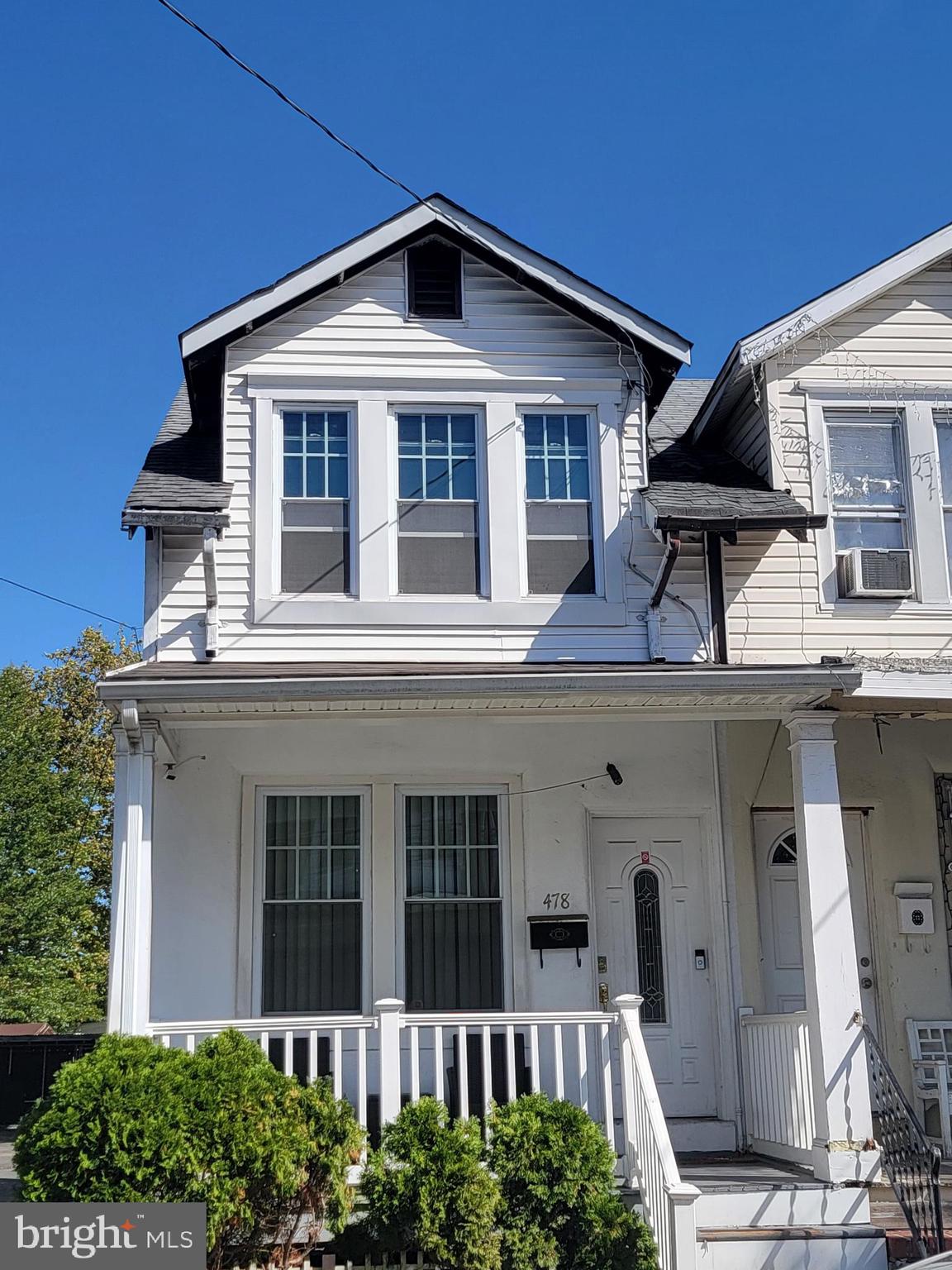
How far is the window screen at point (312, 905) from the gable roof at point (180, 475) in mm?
2288

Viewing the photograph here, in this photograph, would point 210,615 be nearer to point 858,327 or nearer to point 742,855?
point 742,855

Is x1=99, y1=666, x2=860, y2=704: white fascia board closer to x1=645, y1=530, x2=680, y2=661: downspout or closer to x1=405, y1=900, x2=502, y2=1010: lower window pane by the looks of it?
x1=645, y1=530, x2=680, y2=661: downspout

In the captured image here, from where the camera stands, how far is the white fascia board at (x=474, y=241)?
977 centimetres

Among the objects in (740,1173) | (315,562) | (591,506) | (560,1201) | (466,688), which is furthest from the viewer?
(591,506)

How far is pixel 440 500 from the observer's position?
9.88m

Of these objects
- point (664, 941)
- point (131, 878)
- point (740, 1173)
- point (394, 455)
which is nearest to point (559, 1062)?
point (740, 1173)

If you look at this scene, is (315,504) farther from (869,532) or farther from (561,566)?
(869,532)

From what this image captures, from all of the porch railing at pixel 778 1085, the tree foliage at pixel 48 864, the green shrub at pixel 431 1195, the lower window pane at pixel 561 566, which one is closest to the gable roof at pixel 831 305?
the lower window pane at pixel 561 566

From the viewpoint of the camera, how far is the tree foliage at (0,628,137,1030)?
23.4 metres

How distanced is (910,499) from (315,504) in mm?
4486

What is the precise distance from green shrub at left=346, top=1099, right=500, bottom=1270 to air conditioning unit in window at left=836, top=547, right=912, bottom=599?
15.8ft

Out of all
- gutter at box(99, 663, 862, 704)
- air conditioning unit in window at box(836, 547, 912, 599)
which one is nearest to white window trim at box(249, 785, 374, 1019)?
gutter at box(99, 663, 862, 704)

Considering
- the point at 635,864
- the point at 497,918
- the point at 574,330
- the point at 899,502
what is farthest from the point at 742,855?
the point at 574,330

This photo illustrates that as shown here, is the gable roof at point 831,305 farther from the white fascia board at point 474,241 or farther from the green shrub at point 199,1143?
the green shrub at point 199,1143
